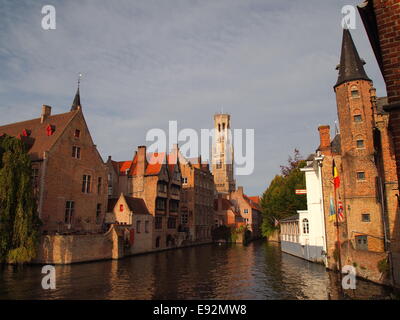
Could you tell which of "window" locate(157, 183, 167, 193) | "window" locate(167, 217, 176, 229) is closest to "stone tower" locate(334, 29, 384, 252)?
"window" locate(157, 183, 167, 193)

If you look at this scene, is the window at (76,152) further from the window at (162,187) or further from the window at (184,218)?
the window at (184,218)

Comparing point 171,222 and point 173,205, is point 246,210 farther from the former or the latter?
point 171,222

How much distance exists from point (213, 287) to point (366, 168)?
1579 cm

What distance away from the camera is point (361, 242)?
23922 millimetres

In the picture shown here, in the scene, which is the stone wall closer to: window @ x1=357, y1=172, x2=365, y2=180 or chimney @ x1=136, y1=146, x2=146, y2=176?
chimney @ x1=136, y1=146, x2=146, y2=176

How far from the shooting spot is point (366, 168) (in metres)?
25.2

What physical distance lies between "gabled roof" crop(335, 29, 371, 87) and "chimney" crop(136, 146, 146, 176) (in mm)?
30679

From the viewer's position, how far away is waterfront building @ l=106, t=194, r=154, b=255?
129 ft

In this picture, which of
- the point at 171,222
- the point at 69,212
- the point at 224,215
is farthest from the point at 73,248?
the point at 224,215

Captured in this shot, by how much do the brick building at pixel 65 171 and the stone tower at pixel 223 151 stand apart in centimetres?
7469

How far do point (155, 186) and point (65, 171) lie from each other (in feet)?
46.7

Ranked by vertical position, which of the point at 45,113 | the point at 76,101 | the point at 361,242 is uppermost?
the point at 76,101
